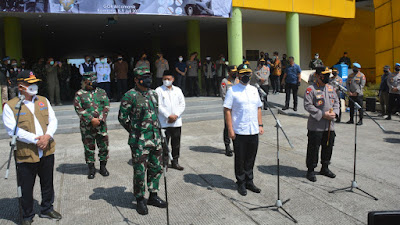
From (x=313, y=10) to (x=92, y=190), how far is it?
14416mm

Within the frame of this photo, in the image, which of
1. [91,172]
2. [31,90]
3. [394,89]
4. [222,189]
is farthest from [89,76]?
[394,89]

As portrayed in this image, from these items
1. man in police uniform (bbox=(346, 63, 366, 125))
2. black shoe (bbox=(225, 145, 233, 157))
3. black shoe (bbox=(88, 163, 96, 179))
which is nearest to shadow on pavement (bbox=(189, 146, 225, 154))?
black shoe (bbox=(225, 145, 233, 157))

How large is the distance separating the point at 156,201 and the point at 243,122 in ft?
5.31

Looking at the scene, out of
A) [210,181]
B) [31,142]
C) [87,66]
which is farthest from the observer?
[87,66]

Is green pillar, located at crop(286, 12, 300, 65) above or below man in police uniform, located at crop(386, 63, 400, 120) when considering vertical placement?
above

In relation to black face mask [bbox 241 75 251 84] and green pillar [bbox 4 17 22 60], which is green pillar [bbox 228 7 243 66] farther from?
black face mask [bbox 241 75 251 84]

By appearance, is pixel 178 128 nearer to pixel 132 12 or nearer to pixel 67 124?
pixel 67 124

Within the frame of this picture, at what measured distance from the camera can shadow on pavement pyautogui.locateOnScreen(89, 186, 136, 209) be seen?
452 cm

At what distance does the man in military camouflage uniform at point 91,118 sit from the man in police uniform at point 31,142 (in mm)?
1455

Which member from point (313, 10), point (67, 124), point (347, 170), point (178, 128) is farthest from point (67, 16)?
point (347, 170)

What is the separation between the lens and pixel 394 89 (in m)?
10.4

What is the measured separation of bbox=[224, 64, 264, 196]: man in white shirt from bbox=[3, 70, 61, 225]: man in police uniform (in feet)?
7.83

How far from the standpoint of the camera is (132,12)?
1220cm

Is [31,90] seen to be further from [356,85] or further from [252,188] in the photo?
[356,85]
